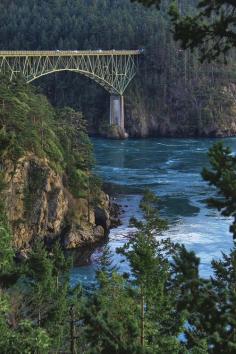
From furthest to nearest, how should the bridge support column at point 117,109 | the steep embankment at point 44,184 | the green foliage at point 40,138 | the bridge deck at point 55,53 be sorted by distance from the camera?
the bridge support column at point 117,109
the bridge deck at point 55,53
the green foliage at point 40,138
the steep embankment at point 44,184

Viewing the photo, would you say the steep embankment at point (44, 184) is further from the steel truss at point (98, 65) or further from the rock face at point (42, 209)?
the steel truss at point (98, 65)

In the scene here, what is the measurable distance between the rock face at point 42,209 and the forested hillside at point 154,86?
A: 6495cm

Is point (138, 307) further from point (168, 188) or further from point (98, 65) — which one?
point (98, 65)

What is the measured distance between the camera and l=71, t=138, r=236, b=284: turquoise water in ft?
161

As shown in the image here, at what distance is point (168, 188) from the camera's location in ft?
229

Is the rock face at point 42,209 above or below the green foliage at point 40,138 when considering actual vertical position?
below

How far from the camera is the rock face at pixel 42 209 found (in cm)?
4926

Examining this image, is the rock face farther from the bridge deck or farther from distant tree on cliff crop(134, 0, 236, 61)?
distant tree on cliff crop(134, 0, 236, 61)

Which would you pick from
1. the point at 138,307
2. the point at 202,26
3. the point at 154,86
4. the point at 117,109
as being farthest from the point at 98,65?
the point at 202,26

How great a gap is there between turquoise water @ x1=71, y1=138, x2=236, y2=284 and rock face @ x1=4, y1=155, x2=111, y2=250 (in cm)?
252

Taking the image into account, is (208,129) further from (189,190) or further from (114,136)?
(189,190)

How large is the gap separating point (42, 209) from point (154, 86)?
252 feet

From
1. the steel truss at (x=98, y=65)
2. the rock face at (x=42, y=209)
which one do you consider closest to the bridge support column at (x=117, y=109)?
the steel truss at (x=98, y=65)

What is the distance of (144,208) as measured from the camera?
25969 millimetres
